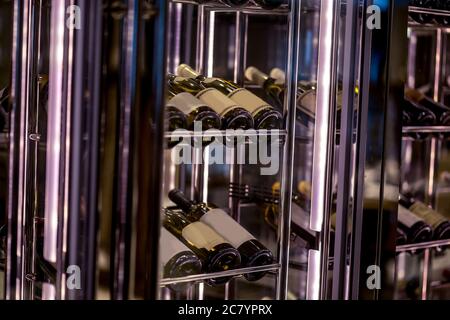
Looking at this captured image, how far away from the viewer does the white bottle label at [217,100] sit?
2.20m

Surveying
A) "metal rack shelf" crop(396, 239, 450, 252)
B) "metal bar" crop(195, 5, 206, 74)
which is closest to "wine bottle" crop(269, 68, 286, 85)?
"metal bar" crop(195, 5, 206, 74)

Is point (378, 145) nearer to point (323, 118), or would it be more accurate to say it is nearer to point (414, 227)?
point (323, 118)

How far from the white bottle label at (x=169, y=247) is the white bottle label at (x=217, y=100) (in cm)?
38

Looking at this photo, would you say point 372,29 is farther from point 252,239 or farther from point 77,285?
point 77,285

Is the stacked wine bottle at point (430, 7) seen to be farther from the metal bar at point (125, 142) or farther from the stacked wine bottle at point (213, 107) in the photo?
the metal bar at point (125, 142)

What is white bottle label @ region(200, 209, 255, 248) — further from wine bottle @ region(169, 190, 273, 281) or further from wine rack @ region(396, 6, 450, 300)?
wine rack @ region(396, 6, 450, 300)

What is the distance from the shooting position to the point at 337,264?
191 centimetres

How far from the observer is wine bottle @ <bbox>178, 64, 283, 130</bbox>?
7.43 feet

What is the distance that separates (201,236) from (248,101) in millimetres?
417

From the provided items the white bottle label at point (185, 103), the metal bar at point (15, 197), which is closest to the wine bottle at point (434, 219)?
the white bottle label at point (185, 103)

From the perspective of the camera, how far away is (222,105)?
2211mm

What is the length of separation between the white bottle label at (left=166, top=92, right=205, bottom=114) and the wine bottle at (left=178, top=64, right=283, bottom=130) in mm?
160
